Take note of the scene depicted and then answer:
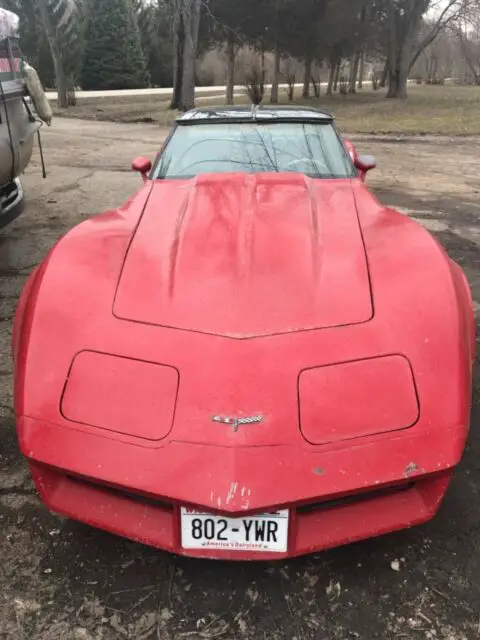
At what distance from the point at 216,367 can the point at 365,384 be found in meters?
0.50

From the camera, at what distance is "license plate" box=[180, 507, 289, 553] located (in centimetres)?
176

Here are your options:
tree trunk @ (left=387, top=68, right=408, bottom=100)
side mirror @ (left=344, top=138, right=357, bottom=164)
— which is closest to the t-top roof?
side mirror @ (left=344, top=138, right=357, bottom=164)

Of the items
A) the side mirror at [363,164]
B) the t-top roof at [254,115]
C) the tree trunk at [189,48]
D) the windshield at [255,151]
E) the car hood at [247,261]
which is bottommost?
the car hood at [247,261]

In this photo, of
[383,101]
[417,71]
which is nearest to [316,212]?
[383,101]

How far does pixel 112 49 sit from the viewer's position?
3788 cm

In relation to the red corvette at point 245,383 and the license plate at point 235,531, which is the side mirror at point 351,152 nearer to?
the red corvette at point 245,383

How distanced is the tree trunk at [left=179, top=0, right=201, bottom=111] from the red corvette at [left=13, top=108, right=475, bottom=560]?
20.3m

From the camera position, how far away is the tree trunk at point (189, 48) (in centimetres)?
2027

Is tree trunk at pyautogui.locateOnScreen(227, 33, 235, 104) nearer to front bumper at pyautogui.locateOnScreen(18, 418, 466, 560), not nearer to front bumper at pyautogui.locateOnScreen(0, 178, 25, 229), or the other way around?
front bumper at pyautogui.locateOnScreen(0, 178, 25, 229)

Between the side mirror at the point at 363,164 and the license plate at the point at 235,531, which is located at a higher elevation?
the side mirror at the point at 363,164

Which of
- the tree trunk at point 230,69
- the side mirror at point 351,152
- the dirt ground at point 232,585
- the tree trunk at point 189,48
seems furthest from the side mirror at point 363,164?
the tree trunk at point 230,69

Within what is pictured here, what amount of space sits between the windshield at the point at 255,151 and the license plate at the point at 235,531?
87.1 inches

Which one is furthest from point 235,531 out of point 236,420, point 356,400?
point 356,400

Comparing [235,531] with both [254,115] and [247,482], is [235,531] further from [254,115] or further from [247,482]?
[254,115]
